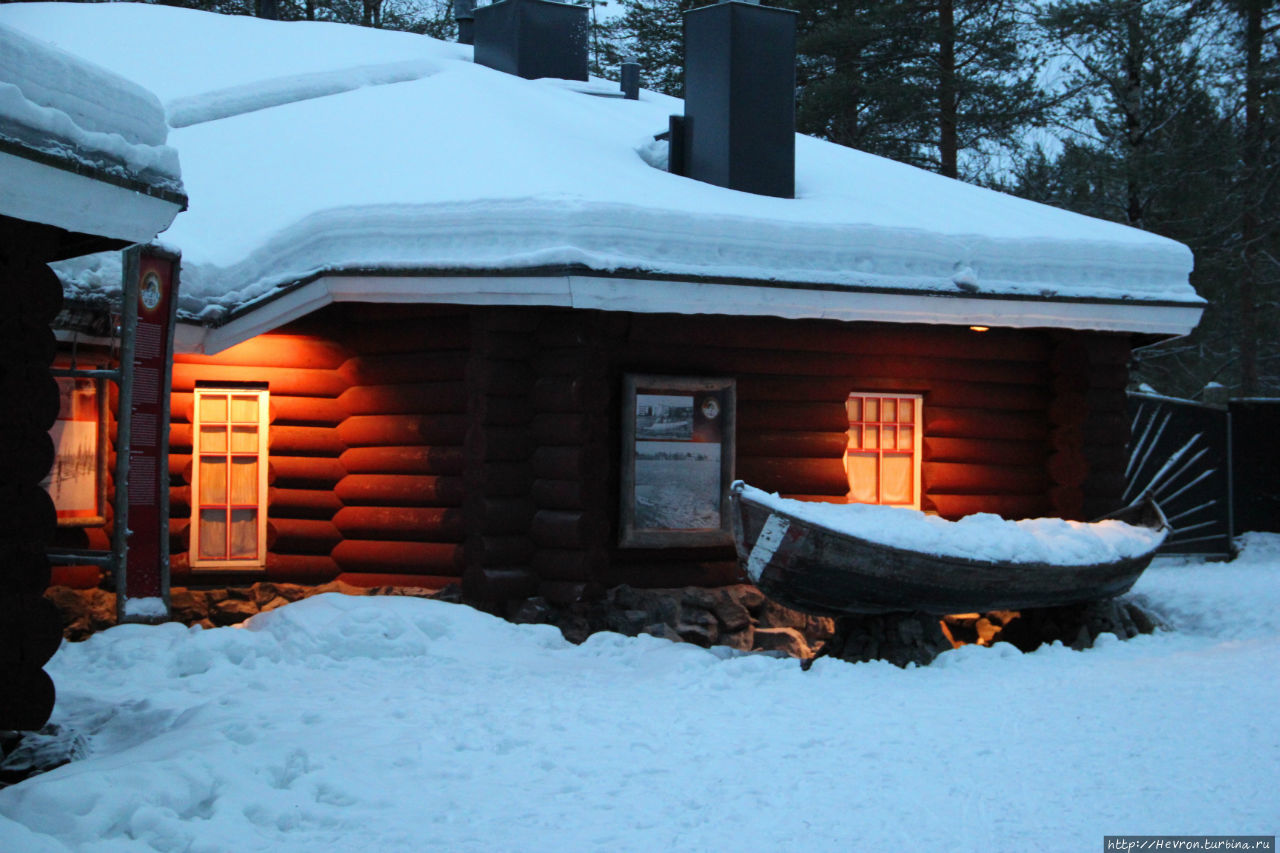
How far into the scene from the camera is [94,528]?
9109 mm

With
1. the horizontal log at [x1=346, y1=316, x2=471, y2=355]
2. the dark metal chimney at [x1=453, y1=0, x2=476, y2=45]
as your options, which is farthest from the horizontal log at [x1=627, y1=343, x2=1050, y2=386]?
Result: the dark metal chimney at [x1=453, y1=0, x2=476, y2=45]

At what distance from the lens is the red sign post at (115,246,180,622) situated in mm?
7727

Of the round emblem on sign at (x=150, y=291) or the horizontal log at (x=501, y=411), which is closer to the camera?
the round emblem on sign at (x=150, y=291)

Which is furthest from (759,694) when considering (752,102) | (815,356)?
(752,102)

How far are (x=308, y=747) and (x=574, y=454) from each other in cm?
393

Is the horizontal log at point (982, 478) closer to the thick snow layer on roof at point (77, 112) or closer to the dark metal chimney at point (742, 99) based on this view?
the dark metal chimney at point (742, 99)

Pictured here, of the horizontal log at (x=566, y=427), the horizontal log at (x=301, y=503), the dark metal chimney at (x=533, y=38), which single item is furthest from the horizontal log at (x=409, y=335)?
the dark metal chimney at (x=533, y=38)

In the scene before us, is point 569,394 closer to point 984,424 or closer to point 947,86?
point 984,424

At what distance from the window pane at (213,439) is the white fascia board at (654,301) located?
1057 mm

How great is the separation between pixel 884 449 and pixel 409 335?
4314mm

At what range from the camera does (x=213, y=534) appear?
32.8ft

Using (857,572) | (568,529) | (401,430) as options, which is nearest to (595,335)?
(568,529)

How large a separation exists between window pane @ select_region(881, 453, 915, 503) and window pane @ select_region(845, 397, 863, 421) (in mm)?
485

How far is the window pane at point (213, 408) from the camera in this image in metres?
10.0
